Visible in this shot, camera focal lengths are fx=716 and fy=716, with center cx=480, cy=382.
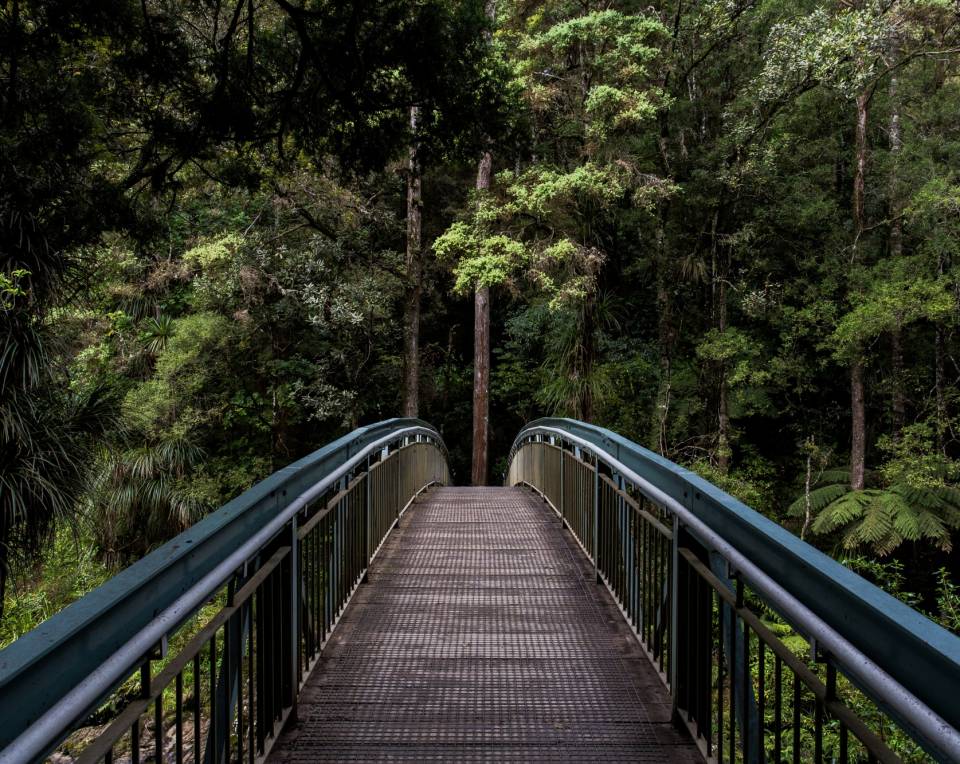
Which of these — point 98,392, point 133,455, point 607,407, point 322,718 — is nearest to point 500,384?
point 607,407

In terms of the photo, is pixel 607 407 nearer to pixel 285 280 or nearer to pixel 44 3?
pixel 285 280

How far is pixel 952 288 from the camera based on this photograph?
13039mm

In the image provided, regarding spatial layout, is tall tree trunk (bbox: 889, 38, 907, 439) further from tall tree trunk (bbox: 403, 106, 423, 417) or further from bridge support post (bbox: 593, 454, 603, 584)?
bridge support post (bbox: 593, 454, 603, 584)

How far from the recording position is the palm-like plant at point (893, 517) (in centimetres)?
1189

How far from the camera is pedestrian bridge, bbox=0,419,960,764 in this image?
5.32 ft

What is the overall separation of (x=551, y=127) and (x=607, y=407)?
6.98 meters

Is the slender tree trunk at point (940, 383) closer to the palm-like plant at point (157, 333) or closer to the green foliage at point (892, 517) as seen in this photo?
the green foliage at point (892, 517)

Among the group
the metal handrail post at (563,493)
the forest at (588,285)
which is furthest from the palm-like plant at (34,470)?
the metal handrail post at (563,493)

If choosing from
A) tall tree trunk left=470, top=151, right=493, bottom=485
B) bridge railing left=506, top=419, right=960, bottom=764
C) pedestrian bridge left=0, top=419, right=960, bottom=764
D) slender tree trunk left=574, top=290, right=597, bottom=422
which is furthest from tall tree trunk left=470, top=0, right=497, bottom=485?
bridge railing left=506, top=419, right=960, bottom=764

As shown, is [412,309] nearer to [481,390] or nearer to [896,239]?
[481,390]

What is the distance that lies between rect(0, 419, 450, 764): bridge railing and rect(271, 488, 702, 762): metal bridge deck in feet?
0.69

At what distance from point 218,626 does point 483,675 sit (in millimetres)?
1819

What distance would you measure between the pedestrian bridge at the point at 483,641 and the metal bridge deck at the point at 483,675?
0.01m

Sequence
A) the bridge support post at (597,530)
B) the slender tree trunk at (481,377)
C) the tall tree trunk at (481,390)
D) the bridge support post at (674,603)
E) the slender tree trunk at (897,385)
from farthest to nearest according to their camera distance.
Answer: the slender tree trunk at (481,377) < the tall tree trunk at (481,390) < the slender tree trunk at (897,385) < the bridge support post at (597,530) < the bridge support post at (674,603)
